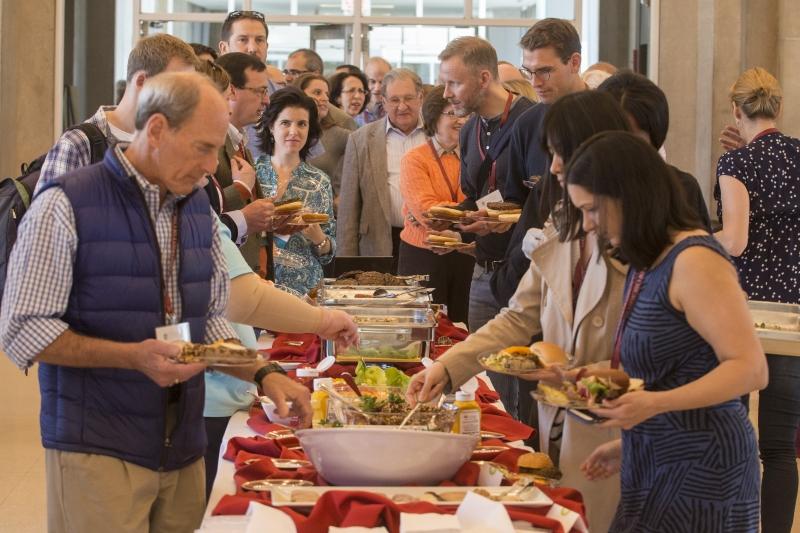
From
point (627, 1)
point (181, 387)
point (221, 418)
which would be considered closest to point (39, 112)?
point (627, 1)

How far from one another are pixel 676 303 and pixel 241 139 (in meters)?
2.64

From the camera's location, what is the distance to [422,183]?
19.1 feet

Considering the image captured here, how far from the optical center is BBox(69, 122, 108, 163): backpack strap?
9.78 feet

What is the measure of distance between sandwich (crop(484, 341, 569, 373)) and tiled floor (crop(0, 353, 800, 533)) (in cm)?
275

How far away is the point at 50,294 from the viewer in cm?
225

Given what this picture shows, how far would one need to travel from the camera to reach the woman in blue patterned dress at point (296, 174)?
4.98 metres

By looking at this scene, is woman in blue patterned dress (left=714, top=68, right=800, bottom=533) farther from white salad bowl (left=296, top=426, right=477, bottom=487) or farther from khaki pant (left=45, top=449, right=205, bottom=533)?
khaki pant (left=45, top=449, right=205, bottom=533)

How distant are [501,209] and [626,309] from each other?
184 cm

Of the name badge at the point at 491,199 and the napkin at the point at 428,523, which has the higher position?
the name badge at the point at 491,199

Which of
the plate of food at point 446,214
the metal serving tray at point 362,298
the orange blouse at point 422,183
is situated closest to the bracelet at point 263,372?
the metal serving tray at point 362,298

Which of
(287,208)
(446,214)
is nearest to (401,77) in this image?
(446,214)

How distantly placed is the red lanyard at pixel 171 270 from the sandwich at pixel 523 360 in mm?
658

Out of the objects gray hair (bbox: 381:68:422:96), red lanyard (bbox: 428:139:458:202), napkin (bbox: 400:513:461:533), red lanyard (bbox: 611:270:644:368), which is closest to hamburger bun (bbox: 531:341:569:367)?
red lanyard (bbox: 611:270:644:368)

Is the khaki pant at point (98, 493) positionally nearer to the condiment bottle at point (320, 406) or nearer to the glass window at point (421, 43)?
the condiment bottle at point (320, 406)
